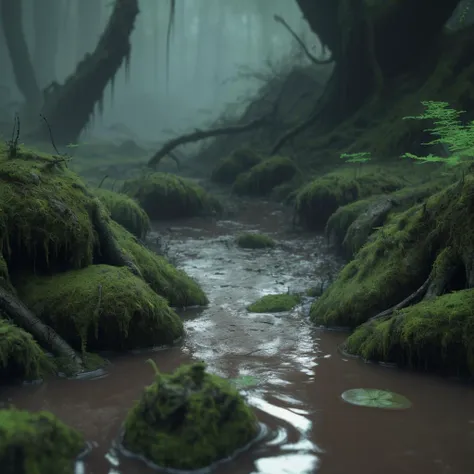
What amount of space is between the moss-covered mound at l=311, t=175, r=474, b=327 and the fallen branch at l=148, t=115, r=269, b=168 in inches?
590

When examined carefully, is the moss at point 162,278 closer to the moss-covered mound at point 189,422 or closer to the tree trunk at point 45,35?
the moss-covered mound at point 189,422

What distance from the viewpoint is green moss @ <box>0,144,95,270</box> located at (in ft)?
19.6

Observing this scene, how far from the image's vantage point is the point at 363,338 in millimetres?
5992

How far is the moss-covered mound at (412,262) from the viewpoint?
5992mm

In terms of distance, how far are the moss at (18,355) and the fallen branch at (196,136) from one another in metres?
16.7

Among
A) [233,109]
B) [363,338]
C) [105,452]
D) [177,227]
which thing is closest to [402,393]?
[363,338]

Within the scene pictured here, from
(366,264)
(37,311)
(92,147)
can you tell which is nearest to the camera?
(37,311)

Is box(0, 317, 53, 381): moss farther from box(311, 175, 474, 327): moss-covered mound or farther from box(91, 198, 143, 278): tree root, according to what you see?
box(311, 175, 474, 327): moss-covered mound

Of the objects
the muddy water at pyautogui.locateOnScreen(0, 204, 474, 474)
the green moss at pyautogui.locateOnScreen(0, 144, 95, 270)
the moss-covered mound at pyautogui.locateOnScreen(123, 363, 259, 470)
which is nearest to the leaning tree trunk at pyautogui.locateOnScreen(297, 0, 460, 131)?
the muddy water at pyautogui.locateOnScreen(0, 204, 474, 474)

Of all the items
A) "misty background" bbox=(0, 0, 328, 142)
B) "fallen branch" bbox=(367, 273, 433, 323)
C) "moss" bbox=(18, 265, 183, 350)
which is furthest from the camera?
"misty background" bbox=(0, 0, 328, 142)

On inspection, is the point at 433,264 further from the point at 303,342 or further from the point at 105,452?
the point at 105,452

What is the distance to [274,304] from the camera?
26.0ft

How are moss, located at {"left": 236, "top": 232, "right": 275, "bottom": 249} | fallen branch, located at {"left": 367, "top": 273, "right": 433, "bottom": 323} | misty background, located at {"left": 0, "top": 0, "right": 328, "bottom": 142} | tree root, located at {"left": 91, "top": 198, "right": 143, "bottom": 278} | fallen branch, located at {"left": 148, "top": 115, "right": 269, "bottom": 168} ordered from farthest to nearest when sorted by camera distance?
misty background, located at {"left": 0, "top": 0, "right": 328, "bottom": 142}
fallen branch, located at {"left": 148, "top": 115, "right": 269, "bottom": 168}
moss, located at {"left": 236, "top": 232, "right": 275, "bottom": 249}
tree root, located at {"left": 91, "top": 198, "right": 143, "bottom": 278}
fallen branch, located at {"left": 367, "top": 273, "right": 433, "bottom": 323}

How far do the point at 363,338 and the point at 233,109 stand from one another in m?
33.2
